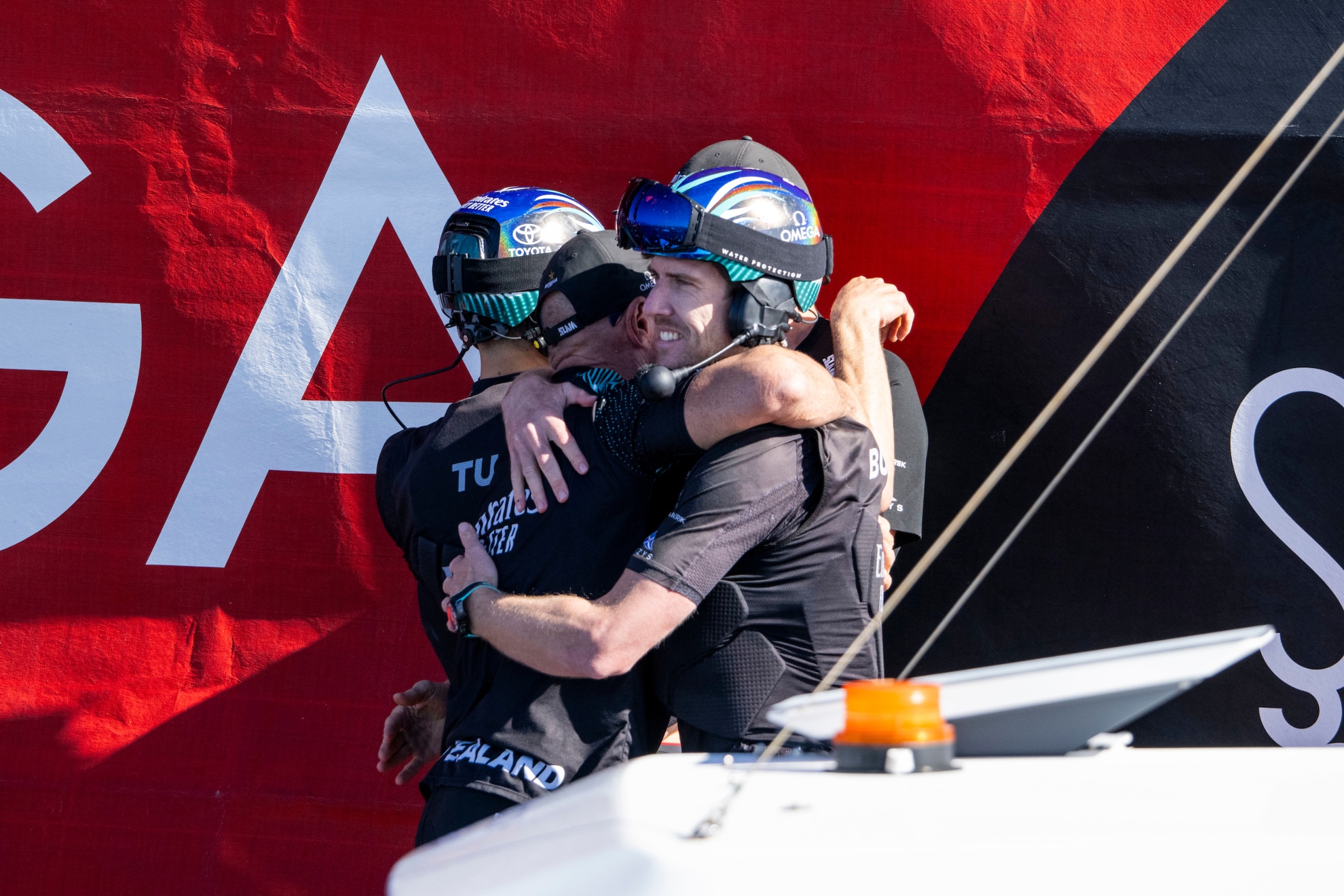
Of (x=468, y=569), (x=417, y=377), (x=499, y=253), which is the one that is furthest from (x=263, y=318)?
(x=468, y=569)

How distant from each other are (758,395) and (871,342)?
84 cm

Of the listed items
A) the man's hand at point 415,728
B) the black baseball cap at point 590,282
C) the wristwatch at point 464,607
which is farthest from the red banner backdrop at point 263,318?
the wristwatch at point 464,607

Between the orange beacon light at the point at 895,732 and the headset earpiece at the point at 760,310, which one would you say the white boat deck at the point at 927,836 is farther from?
the headset earpiece at the point at 760,310

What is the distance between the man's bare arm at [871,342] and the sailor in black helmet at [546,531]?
0.49 meters

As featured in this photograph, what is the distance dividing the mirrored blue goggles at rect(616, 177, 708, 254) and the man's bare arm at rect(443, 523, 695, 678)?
2.32 ft

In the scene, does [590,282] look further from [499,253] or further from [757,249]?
[757,249]

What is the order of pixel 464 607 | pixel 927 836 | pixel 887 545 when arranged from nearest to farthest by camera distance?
pixel 927 836 < pixel 464 607 < pixel 887 545

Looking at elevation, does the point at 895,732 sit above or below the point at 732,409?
below

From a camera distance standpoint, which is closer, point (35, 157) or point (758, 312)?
point (758, 312)

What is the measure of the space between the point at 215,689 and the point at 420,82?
77.4 inches

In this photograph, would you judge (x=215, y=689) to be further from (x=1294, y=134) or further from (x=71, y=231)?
(x=1294, y=134)

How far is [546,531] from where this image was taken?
2238mm

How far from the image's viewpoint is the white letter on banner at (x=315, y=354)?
10.7 feet

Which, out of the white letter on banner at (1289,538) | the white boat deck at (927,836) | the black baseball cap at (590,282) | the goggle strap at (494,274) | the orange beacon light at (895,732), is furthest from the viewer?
the white letter on banner at (1289,538)
